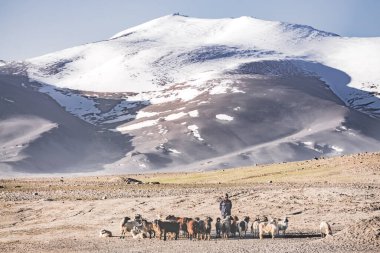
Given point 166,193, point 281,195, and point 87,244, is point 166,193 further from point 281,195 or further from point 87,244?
point 87,244

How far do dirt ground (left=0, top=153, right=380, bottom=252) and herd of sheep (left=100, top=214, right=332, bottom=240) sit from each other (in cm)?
64

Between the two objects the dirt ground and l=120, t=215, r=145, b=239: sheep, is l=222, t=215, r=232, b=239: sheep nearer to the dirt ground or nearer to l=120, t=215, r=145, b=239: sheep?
the dirt ground

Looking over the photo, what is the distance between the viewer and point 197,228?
1526 inches

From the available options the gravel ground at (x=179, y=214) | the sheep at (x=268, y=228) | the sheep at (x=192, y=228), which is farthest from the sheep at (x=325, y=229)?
the sheep at (x=192, y=228)

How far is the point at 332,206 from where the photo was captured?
51.7 m

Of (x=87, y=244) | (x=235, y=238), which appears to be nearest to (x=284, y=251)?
(x=235, y=238)

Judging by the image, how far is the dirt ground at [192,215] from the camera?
34.5m

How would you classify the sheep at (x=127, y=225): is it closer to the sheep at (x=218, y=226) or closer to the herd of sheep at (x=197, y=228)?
the herd of sheep at (x=197, y=228)

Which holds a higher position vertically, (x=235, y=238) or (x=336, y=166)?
(x=336, y=166)

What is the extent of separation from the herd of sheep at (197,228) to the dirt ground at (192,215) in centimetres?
64

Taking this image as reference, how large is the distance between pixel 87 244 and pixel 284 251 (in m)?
12.6

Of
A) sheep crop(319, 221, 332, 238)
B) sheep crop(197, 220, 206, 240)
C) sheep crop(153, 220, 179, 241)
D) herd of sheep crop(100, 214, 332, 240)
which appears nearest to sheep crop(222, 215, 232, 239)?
herd of sheep crop(100, 214, 332, 240)

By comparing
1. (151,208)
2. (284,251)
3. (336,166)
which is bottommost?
(284,251)

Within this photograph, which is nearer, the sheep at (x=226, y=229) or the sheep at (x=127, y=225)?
the sheep at (x=226, y=229)
